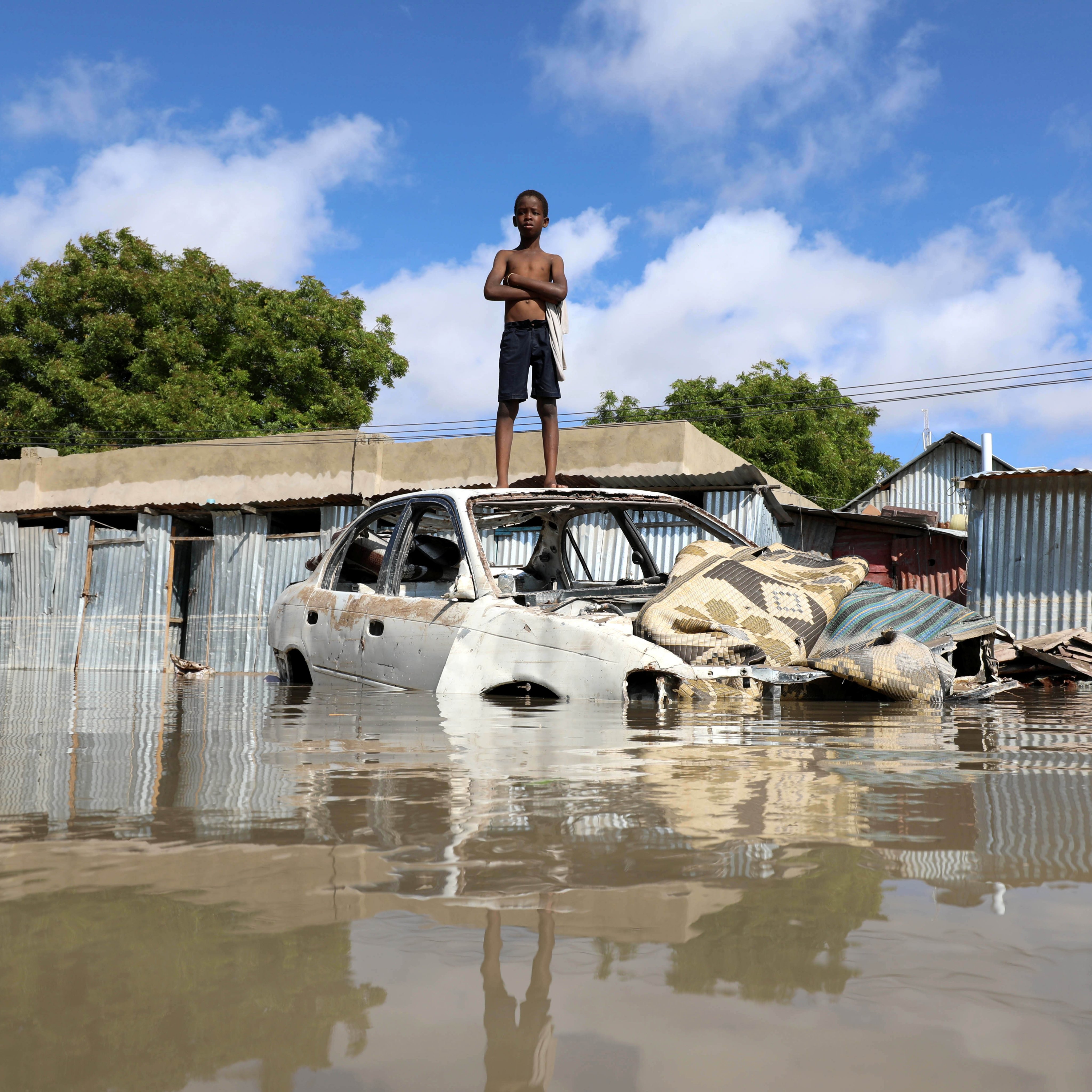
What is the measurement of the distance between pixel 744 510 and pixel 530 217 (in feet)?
24.3

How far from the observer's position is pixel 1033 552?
11516mm

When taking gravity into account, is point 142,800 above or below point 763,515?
below

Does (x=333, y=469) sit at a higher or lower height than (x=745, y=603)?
higher

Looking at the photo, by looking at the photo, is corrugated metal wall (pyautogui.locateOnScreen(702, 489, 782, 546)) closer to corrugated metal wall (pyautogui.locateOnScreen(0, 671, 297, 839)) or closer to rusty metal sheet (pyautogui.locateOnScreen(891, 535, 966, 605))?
rusty metal sheet (pyautogui.locateOnScreen(891, 535, 966, 605))

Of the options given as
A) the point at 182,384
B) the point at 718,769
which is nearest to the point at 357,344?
the point at 182,384

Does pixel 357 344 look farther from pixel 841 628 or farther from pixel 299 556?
pixel 841 628

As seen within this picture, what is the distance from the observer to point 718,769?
7.21 ft

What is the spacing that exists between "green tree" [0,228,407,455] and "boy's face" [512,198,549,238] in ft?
62.5

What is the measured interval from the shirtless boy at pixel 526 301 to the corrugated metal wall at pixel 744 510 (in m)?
6.87

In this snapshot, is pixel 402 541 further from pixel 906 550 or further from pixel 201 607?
pixel 906 550

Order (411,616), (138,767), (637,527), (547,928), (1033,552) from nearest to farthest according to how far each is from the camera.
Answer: (547,928)
(138,767)
(411,616)
(637,527)
(1033,552)

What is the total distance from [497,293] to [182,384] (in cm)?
2061

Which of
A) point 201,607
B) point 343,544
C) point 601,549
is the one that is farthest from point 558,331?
point 201,607

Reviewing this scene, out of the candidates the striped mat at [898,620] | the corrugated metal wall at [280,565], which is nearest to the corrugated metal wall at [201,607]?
the corrugated metal wall at [280,565]
